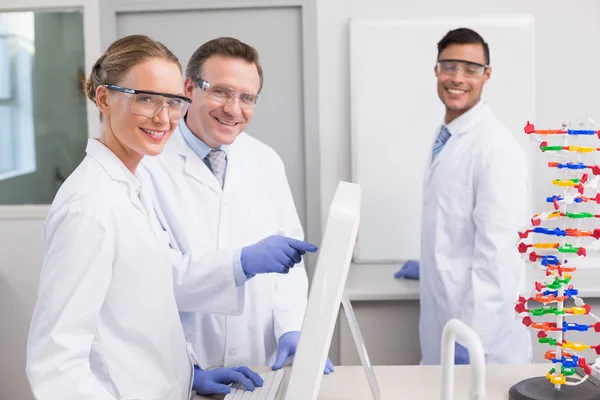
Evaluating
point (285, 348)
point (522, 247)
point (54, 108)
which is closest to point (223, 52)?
point (285, 348)

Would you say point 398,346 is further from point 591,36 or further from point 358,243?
point 591,36

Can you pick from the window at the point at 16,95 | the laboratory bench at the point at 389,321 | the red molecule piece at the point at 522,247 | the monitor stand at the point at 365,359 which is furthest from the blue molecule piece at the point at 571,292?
the window at the point at 16,95

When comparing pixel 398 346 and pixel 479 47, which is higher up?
pixel 479 47

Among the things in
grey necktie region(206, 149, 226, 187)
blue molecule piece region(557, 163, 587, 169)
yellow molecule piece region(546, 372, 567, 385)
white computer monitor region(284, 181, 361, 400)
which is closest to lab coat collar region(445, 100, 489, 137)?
grey necktie region(206, 149, 226, 187)

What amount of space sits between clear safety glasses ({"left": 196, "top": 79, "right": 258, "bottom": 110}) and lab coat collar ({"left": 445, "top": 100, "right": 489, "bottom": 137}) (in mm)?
933

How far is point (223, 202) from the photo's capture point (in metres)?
1.79

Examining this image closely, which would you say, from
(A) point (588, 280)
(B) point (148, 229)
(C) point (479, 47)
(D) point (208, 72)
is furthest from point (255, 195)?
(A) point (588, 280)

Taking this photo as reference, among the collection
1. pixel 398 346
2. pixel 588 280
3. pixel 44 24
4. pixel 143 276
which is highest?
pixel 44 24

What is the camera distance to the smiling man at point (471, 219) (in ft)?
7.20

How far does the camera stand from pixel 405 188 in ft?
9.91

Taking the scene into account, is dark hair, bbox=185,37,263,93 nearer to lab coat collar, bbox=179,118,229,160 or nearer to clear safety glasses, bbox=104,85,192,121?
lab coat collar, bbox=179,118,229,160

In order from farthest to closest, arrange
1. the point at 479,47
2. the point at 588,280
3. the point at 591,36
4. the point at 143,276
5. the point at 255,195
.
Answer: the point at 591,36 → the point at 588,280 → the point at 479,47 → the point at 255,195 → the point at 143,276

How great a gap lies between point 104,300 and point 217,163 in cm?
75

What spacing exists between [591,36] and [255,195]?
1895 mm
